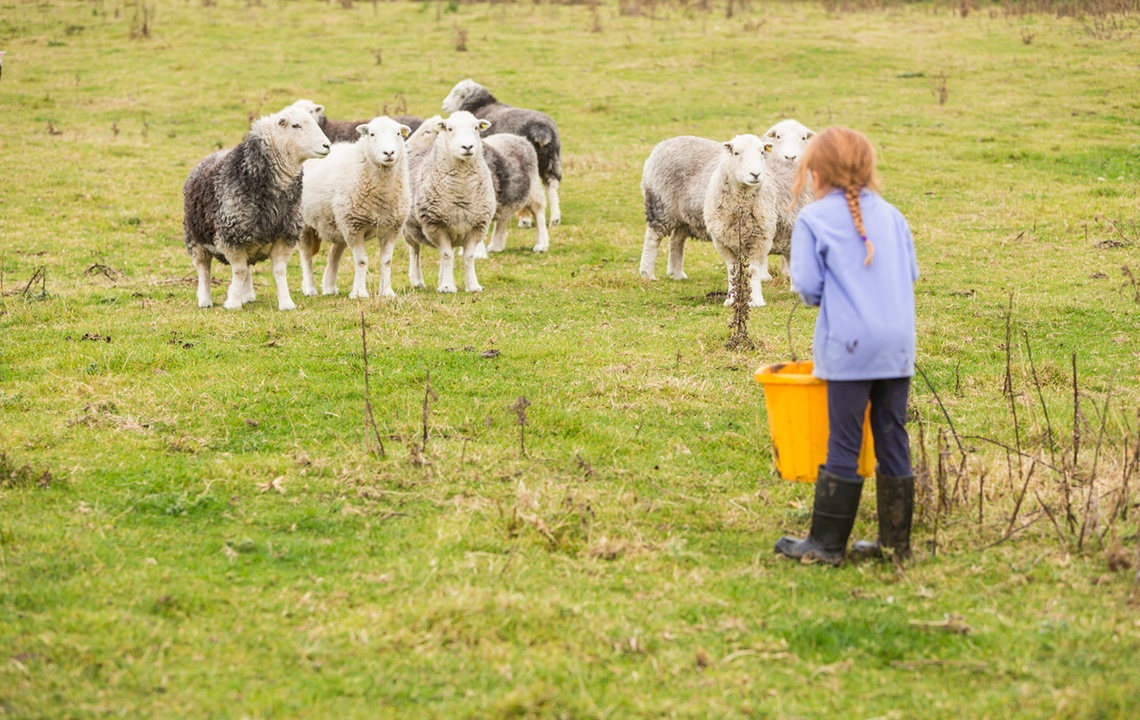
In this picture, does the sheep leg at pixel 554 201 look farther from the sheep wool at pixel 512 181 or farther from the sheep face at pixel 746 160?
the sheep face at pixel 746 160

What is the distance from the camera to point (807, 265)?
488cm

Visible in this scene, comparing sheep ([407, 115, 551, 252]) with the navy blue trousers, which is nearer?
the navy blue trousers

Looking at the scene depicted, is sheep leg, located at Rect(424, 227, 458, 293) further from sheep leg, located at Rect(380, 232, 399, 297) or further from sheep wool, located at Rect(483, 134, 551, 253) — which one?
sheep wool, located at Rect(483, 134, 551, 253)

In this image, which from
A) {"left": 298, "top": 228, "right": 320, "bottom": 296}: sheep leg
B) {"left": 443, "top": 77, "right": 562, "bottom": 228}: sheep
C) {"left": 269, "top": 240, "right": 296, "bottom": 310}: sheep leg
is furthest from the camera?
{"left": 443, "top": 77, "right": 562, "bottom": 228}: sheep

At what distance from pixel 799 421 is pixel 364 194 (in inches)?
254

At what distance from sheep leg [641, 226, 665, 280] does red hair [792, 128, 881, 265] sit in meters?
7.35

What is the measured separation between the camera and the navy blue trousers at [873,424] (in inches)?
193

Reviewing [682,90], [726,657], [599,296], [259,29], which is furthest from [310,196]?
[259,29]

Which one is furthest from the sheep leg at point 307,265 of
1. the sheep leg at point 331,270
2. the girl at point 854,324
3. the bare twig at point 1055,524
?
the bare twig at point 1055,524

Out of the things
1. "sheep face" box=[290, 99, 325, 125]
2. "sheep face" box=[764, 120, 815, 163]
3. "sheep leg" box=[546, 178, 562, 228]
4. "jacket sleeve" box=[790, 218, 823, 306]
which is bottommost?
"sheep leg" box=[546, 178, 562, 228]

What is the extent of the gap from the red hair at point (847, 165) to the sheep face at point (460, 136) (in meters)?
6.65

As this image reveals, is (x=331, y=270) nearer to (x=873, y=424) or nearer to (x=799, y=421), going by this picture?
(x=799, y=421)

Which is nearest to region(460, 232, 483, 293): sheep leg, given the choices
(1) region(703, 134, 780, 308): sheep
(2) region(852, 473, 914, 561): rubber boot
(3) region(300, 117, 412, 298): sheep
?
(3) region(300, 117, 412, 298): sheep

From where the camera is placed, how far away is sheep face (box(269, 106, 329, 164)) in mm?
10141
